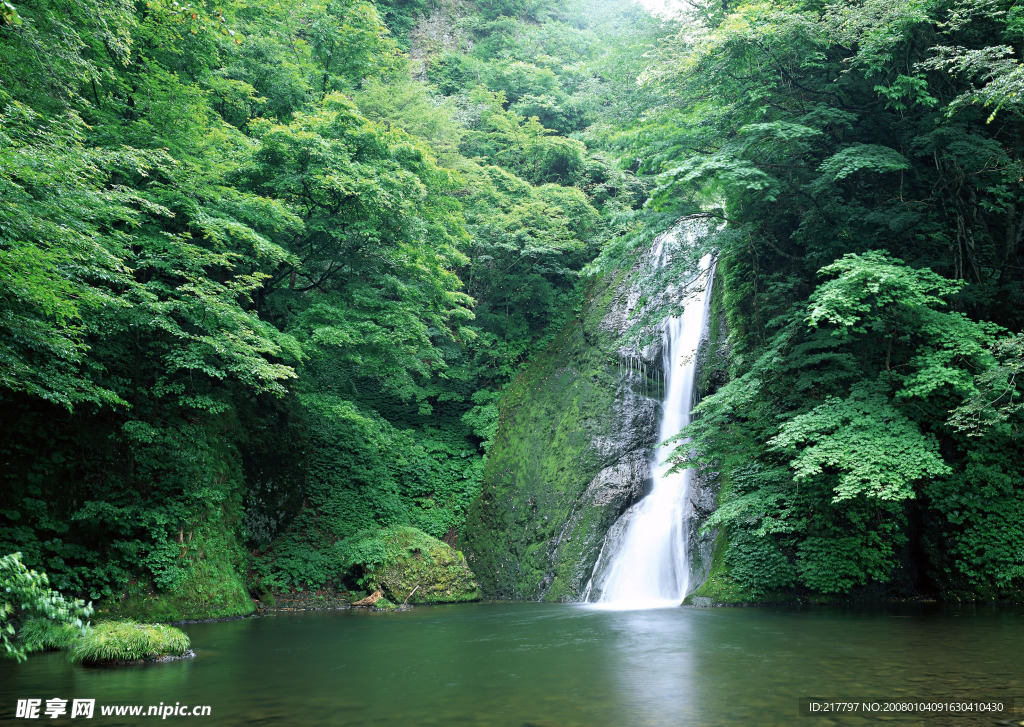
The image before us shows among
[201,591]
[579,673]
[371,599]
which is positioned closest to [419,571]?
Result: [371,599]

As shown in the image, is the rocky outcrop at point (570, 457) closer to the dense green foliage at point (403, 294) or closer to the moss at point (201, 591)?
the dense green foliage at point (403, 294)

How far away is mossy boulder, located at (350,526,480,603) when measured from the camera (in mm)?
11742

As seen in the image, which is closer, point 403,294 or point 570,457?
point 403,294

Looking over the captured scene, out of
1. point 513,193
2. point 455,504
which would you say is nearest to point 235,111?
point 513,193

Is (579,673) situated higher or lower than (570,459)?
lower

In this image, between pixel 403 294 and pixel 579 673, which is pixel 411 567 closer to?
pixel 403 294

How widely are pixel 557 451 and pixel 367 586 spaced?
5.13 m

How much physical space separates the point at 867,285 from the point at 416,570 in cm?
941

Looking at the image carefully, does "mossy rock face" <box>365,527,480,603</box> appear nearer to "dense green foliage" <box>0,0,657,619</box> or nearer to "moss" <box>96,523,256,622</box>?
"dense green foliage" <box>0,0,657,619</box>

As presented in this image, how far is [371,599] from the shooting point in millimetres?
11336

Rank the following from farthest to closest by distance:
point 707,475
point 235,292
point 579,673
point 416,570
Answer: point 416,570 < point 707,475 < point 235,292 < point 579,673

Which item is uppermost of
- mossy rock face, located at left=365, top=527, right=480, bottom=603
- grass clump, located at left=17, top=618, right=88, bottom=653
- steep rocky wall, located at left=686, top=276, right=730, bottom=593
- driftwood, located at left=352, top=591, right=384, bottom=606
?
steep rocky wall, located at left=686, top=276, right=730, bottom=593

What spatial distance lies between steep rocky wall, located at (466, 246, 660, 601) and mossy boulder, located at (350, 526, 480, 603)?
3.34ft

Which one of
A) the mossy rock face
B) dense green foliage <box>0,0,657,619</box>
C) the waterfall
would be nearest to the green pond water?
the waterfall
